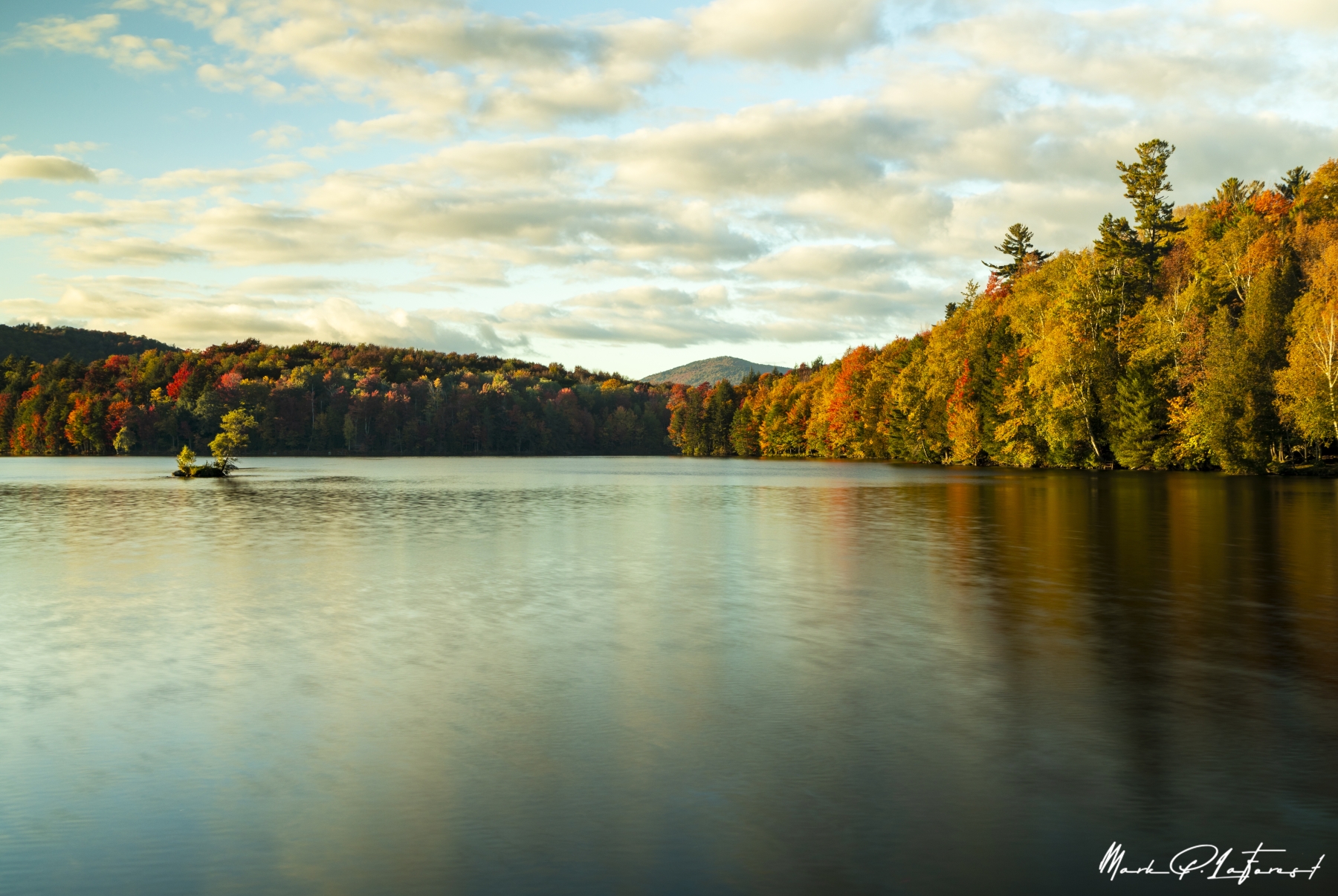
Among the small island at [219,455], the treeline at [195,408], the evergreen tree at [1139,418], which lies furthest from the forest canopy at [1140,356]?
the treeline at [195,408]

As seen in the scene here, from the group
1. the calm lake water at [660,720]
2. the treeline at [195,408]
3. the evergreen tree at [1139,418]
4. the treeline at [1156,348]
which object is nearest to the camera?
the calm lake water at [660,720]

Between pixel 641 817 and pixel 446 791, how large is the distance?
5.31 feet

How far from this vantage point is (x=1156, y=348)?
→ 234ft

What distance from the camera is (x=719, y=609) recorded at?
16.7 m

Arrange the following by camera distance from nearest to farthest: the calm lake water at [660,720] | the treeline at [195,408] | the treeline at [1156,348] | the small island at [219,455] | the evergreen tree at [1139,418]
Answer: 1. the calm lake water at [660,720]
2. the treeline at [1156,348]
3. the small island at [219,455]
4. the evergreen tree at [1139,418]
5. the treeline at [195,408]

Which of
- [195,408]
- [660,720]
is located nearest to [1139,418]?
[660,720]

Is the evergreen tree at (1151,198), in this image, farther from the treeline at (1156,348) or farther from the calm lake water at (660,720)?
the calm lake water at (660,720)

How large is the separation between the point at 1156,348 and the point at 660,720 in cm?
7205

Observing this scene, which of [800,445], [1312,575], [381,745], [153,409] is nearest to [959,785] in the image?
[381,745]

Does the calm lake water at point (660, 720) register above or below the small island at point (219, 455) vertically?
below

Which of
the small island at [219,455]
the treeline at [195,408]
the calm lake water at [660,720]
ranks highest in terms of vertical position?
the treeline at [195,408]

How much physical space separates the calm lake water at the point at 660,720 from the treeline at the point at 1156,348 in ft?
143

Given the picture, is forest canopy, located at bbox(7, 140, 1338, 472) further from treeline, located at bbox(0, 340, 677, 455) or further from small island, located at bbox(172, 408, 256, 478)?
treeline, located at bbox(0, 340, 677, 455)

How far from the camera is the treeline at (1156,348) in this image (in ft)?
203
